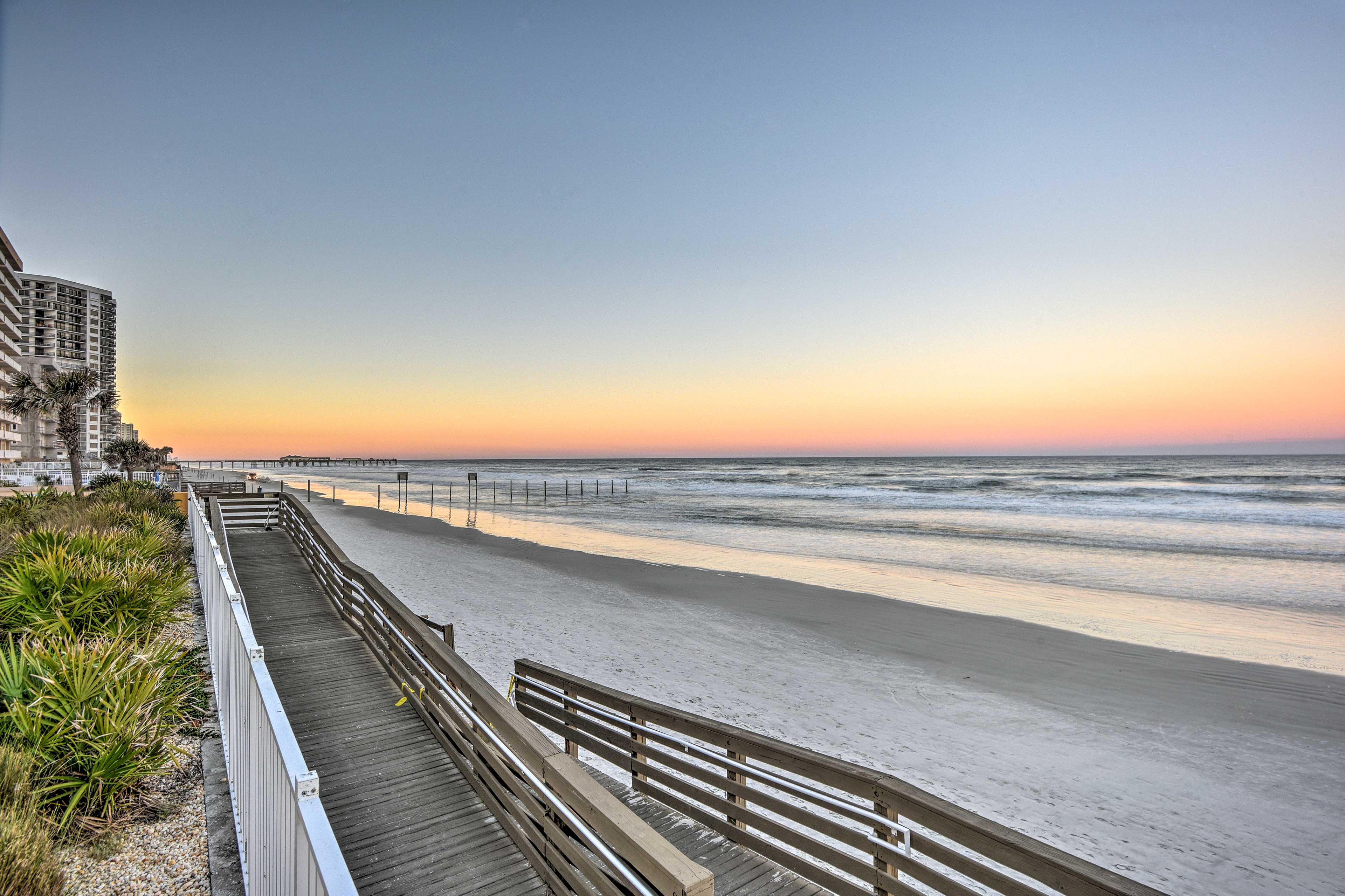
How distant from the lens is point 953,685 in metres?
10.9

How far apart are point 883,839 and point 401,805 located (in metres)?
3.89

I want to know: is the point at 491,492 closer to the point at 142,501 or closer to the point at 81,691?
the point at 142,501

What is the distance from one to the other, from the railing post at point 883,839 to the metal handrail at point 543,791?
1786 mm

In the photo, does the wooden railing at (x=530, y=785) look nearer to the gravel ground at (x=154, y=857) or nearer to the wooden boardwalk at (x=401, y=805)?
the wooden boardwalk at (x=401, y=805)

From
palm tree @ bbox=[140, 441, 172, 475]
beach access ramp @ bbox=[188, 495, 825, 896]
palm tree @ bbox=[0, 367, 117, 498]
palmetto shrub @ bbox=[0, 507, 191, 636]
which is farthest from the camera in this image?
palm tree @ bbox=[140, 441, 172, 475]

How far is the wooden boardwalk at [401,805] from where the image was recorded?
460cm

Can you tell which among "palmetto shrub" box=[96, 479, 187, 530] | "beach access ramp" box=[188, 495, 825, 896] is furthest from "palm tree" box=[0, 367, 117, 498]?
"beach access ramp" box=[188, 495, 825, 896]

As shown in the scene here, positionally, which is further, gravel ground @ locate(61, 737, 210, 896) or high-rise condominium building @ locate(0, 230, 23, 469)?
high-rise condominium building @ locate(0, 230, 23, 469)

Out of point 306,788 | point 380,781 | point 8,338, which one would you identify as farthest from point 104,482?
point 8,338

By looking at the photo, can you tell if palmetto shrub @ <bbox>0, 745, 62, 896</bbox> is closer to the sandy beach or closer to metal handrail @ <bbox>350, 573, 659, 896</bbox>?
metal handrail @ <bbox>350, 573, 659, 896</bbox>

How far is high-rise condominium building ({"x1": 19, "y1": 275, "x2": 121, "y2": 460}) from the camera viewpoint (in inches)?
3989

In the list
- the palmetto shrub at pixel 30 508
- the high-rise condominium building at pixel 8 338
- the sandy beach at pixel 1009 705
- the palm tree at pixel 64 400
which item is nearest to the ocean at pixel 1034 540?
the sandy beach at pixel 1009 705

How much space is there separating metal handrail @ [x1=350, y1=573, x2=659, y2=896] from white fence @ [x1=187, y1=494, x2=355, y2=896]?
52.7 inches

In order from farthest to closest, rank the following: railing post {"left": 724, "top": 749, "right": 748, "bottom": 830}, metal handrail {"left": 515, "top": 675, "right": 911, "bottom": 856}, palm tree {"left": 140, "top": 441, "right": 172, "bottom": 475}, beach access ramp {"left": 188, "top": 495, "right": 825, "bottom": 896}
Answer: palm tree {"left": 140, "top": 441, "right": 172, "bottom": 475} < railing post {"left": 724, "top": 749, "right": 748, "bottom": 830} < metal handrail {"left": 515, "top": 675, "right": 911, "bottom": 856} < beach access ramp {"left": 188, "top": 495, "right": 825, "bottom": 896}
